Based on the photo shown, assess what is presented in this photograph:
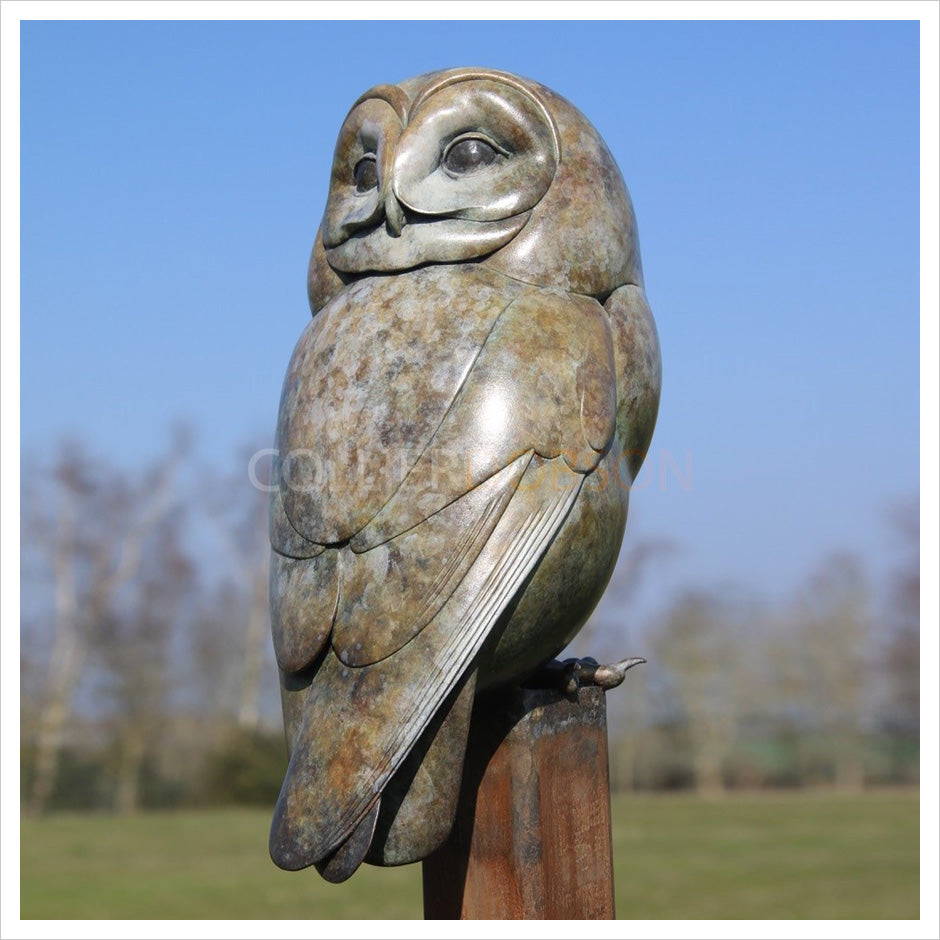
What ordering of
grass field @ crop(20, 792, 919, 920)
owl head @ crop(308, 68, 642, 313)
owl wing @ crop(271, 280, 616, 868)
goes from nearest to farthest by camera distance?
owl wing @ crop(271, 280, 616, 868) < owl head @ crop(308, 68, 642, 313) < grass field @ crop(20, 792, 919, 920)

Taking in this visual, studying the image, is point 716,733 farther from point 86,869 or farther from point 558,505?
point 558,505

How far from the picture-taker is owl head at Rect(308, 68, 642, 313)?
101 inches

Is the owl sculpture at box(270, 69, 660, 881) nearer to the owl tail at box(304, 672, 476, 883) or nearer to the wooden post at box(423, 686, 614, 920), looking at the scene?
the owl tail at box(304, 672, 476, 883)

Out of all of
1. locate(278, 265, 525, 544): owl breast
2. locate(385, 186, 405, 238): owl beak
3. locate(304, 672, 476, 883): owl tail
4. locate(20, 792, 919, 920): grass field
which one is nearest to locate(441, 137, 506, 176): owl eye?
locate(385, 186, 405, 238): owl beak

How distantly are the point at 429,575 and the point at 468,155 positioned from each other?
0.95 m

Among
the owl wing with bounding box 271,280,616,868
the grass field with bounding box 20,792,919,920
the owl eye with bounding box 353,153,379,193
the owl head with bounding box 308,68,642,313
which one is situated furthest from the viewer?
the grass field with bounding box 20,792,919,920

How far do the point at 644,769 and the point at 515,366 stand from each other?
9.91 meters

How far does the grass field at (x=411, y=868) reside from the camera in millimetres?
6230

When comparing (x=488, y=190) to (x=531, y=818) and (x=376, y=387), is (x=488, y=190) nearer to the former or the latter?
(x=376, y=387)

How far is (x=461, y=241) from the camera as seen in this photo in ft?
8.42

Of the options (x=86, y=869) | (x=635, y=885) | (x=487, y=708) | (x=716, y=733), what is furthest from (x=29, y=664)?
(x=487, y=708)

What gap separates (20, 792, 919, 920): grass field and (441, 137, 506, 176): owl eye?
449cm

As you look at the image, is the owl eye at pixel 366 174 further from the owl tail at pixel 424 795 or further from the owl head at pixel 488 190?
the owl tail at pixel 424 795

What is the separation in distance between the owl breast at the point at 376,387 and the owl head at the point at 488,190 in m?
0.08
